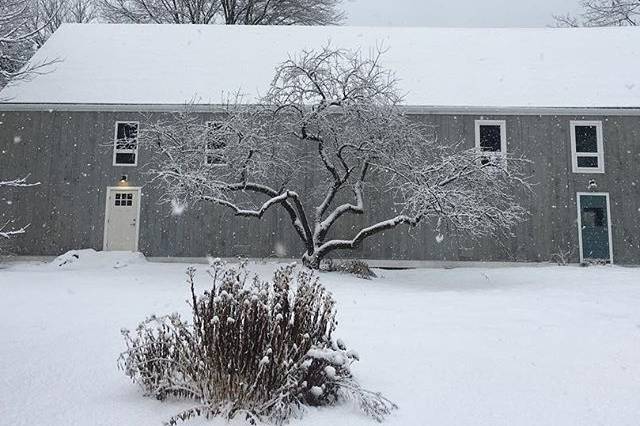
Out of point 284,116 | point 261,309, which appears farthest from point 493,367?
point 284,116

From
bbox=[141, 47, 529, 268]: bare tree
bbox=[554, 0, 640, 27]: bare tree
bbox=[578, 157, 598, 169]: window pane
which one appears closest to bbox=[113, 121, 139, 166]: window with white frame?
bbox=[141, 47, 529, 268]: bare tree

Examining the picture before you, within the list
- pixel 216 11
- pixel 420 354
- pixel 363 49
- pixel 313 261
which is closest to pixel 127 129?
pixel 313 261

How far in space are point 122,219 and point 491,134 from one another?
38.6 ft

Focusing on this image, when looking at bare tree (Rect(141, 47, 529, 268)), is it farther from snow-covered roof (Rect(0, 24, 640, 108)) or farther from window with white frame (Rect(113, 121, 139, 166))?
window with white frame (Rect(113, 121, 139, 166))

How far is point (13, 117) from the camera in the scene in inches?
659

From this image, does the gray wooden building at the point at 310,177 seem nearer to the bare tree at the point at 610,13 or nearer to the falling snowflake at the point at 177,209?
the falling snowflake at the point at 177,209

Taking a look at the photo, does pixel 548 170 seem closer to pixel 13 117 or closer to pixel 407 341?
pixel 407 341

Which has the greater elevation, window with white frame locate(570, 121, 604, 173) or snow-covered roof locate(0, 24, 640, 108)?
snow-covered roof locate(0, 24, 640, 108)

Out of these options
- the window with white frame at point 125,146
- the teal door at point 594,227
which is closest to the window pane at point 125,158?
the window with white frame at point 125,146

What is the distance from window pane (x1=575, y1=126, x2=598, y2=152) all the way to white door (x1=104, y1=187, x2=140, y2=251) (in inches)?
540

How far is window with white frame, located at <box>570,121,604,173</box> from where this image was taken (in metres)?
16.0

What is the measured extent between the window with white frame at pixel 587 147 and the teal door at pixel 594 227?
0.92 m

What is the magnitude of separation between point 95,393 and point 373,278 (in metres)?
9.27

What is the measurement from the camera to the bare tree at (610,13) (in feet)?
96.3
